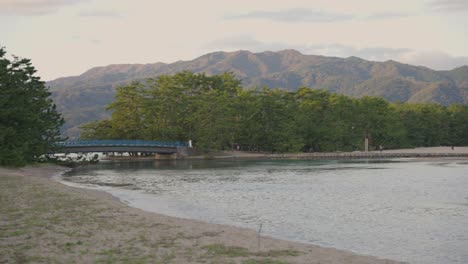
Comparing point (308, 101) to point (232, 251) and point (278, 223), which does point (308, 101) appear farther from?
point (232, 251)

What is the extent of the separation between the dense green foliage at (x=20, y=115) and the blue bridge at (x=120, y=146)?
17764 mm

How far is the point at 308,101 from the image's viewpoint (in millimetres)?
114250

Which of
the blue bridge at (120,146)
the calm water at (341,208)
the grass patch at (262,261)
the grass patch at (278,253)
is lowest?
the calm water at (341,208)

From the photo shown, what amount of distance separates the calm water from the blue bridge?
40.6 m

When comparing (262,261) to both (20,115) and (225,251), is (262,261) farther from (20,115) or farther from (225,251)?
(20,115)

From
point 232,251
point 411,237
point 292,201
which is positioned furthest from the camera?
point 292,201

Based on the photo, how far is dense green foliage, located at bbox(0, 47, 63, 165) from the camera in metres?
54.9

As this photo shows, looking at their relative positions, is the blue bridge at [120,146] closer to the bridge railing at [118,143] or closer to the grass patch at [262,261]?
the bridge railing at [118,143]

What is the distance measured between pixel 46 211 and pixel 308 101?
95310 mm

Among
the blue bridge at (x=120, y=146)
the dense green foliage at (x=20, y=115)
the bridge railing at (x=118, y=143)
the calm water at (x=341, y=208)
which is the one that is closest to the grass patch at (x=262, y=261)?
the calm water at (x=341, y=208)

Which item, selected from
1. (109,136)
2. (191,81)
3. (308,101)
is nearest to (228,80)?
(191,81)

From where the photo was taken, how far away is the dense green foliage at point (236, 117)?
105000 millimetres

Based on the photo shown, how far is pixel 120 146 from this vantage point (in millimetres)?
92188

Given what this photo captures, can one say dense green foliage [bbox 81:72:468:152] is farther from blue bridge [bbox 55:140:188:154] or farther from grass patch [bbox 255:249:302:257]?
grass patch [bbox 255:249:302:257]
